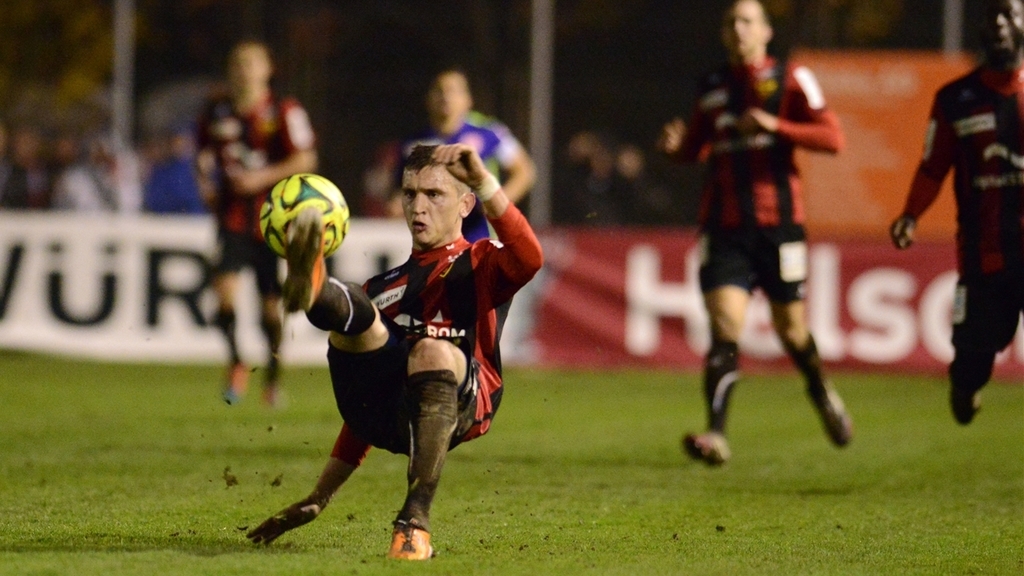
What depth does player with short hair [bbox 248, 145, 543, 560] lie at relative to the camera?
5102 mm

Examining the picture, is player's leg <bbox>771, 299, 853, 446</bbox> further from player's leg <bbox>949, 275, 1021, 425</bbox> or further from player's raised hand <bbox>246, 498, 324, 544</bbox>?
player's raised hand <bbox>246, 498, 324, 544</bbox>

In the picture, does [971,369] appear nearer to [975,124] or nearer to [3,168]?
[975,124]

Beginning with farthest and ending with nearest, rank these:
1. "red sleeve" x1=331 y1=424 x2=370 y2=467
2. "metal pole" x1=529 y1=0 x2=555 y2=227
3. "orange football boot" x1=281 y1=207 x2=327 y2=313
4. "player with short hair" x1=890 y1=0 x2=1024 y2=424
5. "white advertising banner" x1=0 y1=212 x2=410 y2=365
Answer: "metal pole" x1=529 y1=0 x2=555 y2=227 → "white advertising banner" x1=0 y1=212 x2=410 y2=365 → "player with short hair" x1=890 y1=0 x2=1024 y2=424 → "red sleeve" x1=331 y1=424 x2=370 y2=467 → "orange football boot" x1=281 y1=207 x2=327 y2=313

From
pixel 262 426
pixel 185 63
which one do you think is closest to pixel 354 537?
pixel 262 426

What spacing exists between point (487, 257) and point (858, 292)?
958 centimetres

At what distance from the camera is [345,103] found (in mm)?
17266

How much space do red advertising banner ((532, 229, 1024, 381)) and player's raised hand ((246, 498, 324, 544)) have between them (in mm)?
9431

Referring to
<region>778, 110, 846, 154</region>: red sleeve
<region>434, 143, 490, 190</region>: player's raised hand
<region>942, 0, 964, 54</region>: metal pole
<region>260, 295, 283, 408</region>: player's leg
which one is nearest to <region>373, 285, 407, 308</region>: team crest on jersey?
<region>434, 143, 490, 190</region>: player's raised hand

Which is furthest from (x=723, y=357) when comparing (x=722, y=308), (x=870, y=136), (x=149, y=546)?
(x=870, y=136)

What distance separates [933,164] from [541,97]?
813cm

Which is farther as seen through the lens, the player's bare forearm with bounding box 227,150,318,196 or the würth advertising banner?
the würth advertising banner

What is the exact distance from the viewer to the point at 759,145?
8.70 metres

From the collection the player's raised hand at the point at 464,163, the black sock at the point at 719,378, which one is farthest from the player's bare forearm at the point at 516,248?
the black sock at the point at 719,378

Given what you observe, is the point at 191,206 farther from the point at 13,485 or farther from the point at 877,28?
the point at 13,485
